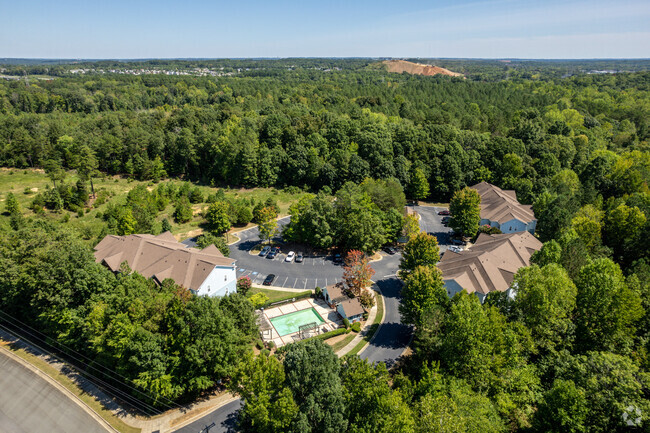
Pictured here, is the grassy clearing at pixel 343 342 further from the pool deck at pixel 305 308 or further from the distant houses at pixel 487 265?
the distant houses at pixel 487 265

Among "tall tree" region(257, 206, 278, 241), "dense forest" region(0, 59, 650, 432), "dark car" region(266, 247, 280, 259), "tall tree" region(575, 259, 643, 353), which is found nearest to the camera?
"dense forest" region(0, 59, 650, 432)

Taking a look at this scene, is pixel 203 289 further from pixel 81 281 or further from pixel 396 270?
pixel 396 270

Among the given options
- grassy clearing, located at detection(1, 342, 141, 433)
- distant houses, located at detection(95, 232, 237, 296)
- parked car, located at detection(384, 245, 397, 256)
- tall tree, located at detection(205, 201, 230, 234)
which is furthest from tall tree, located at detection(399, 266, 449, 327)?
tall tree, located at detection(205, 201, 230, 234)

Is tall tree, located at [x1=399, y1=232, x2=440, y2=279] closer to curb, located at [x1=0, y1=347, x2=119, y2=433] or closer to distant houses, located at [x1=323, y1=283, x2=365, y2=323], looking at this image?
distant houses, located at [x1=323, y1=283, x2=365, y2=323]

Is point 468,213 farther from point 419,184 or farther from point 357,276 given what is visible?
point 357,276

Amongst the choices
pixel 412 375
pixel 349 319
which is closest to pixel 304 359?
pixel 412 375

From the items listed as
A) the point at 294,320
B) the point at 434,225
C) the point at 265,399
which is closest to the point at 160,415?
the point at 265,399
